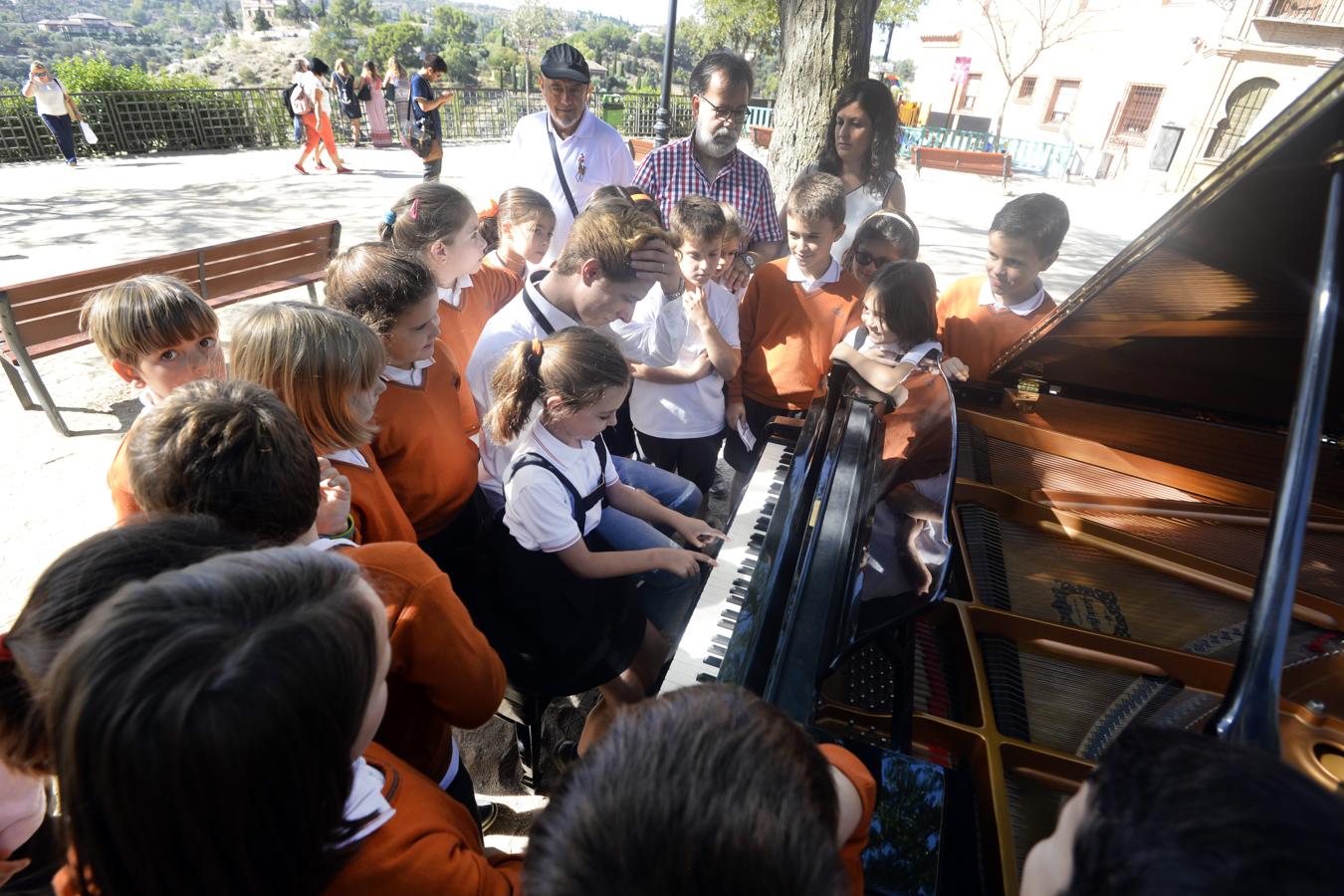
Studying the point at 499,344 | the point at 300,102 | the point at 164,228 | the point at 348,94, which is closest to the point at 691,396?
the point at 499,344

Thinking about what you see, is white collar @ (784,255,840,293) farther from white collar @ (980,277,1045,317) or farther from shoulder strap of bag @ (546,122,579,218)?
shoulder strap of bag @ (546,122,579,218)

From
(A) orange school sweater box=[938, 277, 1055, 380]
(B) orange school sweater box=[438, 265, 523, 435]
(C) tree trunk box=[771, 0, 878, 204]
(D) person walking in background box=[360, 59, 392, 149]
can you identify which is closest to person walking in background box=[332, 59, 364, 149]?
(D) person walking in background box=[360, 59, 392, 149]

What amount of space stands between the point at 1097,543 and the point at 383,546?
7.41 ft

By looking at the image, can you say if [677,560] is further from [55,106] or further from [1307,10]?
[1307,10]

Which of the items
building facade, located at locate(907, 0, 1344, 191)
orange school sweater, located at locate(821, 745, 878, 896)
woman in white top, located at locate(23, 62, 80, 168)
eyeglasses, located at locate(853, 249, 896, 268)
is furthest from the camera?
building facade, located at locate(907, 0, 1344, 191)

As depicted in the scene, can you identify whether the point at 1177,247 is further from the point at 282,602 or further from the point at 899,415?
the point at 282,602

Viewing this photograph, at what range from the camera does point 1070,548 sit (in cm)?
229

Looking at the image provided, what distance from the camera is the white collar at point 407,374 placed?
6.56ft

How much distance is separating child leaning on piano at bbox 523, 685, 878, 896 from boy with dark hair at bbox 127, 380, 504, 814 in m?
0.68

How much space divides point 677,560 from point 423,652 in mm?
851

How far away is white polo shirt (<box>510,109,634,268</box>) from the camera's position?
12.6ft

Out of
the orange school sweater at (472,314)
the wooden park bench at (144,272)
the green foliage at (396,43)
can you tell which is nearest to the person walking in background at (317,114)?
the wooden park bench at (144,272)

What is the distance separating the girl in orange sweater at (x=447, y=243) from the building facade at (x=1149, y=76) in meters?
19.7

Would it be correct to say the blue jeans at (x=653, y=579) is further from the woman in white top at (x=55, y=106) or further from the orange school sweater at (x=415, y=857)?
the woman in white top at (x=55, y=106)
